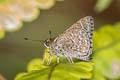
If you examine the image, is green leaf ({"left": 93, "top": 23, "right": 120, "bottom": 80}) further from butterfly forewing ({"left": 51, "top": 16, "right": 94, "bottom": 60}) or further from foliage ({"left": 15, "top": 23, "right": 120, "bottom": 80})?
butterfly forewing ({"left": 51, "top": 16, "right": 94, "bottom": 60})

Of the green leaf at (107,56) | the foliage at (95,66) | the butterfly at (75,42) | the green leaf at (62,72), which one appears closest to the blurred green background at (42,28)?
the foliage at (95,66)

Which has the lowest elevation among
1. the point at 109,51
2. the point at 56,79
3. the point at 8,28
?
the point at 56,79

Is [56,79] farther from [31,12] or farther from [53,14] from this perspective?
[53,14]

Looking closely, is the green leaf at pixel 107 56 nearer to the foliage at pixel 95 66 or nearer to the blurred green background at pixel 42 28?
the foliage at pixel 95 66

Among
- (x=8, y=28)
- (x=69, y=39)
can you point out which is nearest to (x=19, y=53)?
(x=8, y=28)

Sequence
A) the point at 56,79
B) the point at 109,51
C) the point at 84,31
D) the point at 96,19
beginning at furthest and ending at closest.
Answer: the point at 96,19 < the point at 109,51 < the point at 84,31 < the point at 56,79

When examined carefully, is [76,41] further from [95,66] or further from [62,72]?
[95,66]
